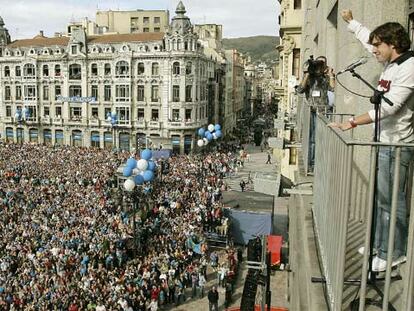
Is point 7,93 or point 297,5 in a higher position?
point 297,5

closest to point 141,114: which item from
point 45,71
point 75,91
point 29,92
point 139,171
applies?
point 75,91

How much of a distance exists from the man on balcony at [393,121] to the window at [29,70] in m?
65.3

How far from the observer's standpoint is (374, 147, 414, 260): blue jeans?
11.8 feet

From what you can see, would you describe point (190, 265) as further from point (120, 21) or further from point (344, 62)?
point (120, 21)

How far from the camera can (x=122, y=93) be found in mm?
59375

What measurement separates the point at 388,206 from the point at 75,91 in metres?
61.9

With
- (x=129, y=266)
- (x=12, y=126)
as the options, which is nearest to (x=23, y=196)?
(x=129, y=266)

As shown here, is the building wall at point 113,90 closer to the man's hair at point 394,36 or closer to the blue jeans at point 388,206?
the man's hair at point 394,36

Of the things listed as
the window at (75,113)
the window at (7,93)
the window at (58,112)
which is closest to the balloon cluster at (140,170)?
the window at (75,113)

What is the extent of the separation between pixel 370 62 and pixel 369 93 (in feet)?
1.39

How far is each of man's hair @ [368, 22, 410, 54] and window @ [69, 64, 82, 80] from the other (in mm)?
61249

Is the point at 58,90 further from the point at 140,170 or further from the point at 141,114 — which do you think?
the point at 140,170

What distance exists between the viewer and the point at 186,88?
57438 mm

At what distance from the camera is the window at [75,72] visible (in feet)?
202
